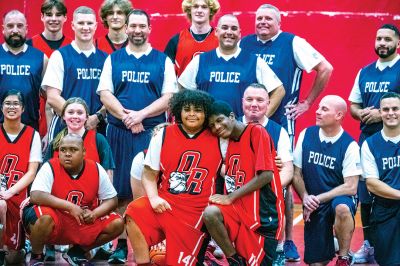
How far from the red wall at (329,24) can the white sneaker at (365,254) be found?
322cm

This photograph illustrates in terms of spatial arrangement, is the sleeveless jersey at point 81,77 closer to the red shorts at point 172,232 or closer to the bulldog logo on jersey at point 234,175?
the red shorts at point 172,232

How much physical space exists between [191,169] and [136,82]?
1297 mm

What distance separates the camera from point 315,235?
763 centimetres

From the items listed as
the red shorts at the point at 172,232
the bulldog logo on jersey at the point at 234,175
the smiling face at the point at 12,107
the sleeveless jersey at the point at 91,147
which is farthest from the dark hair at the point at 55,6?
the bulldog logo on jersey at the point at 234,175

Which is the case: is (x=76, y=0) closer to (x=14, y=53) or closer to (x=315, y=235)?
(x=14, y=53)

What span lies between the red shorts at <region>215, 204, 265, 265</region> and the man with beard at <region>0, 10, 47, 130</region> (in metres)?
2.28

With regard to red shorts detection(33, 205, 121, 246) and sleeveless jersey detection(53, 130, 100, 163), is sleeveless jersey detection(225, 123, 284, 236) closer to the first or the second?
red shorts detection(33, 205, 121, 246)

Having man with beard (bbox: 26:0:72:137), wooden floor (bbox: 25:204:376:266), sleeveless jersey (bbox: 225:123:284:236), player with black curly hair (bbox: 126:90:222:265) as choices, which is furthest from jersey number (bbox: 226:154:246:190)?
man with beard (bbox: 26:0:72:137)

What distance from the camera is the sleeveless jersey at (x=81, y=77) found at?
8195 millimetres

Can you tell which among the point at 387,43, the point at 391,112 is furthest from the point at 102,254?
the point at 387,43

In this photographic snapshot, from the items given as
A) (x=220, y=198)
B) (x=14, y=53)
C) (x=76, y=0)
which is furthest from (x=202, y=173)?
(x=76, y=0)

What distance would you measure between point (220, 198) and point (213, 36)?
2.08 m

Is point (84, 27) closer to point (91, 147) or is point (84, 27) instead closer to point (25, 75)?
point (25, 75)

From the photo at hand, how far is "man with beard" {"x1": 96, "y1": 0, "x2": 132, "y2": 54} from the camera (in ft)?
28.3
